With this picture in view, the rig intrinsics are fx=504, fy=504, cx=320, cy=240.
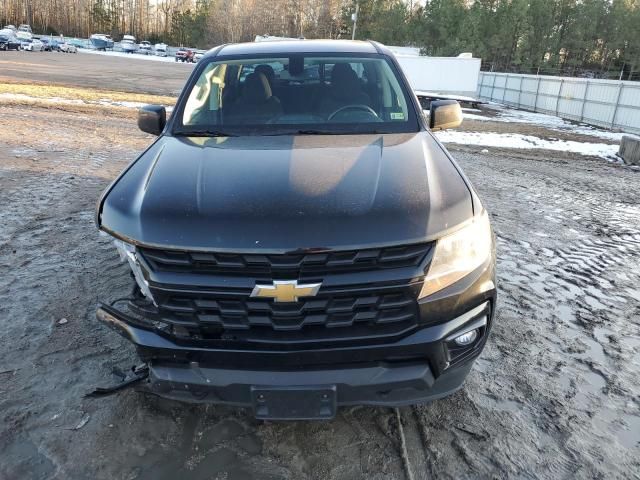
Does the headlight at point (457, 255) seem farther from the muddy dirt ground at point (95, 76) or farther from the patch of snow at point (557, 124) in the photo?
the muddy dirt ground at point (95, 76)

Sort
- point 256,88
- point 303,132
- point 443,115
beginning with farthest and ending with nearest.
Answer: point 443,115 < point 256,88 < point 303,132

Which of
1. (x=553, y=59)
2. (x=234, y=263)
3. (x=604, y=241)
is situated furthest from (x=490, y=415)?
(x=553, y=59)

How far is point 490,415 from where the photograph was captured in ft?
8.66

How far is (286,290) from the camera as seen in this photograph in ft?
6.55

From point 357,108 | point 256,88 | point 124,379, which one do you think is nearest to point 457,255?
point 357,108

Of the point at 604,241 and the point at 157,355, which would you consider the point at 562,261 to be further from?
the point at 157,355

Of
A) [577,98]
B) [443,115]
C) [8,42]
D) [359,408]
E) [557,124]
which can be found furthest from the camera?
[8,42]

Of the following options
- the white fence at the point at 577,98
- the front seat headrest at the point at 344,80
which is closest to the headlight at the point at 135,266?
the front seat headrest at the point at 344,80

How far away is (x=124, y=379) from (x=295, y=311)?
4.17 ft

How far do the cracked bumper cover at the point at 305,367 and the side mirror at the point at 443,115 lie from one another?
2.09m

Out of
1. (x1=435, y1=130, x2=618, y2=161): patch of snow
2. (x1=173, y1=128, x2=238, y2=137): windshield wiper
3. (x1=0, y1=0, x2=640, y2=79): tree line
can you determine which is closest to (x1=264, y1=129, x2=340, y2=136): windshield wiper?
(x1=173, y1=128, x2=238, y2=137): windshield wiper

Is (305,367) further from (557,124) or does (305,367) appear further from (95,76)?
(95,76)

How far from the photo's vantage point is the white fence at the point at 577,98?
51.7 ft

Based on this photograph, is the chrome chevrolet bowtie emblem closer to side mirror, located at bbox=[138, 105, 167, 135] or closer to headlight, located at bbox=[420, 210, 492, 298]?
headlight, located at bbox=[420, 210, 492, 298]
